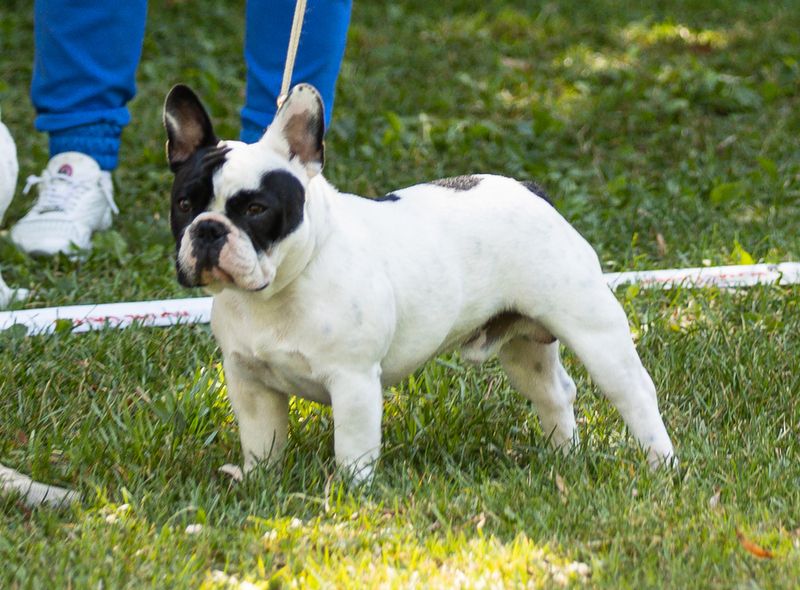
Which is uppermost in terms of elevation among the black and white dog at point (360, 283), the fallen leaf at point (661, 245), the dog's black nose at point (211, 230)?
the dog's black nose at point (211, 230)

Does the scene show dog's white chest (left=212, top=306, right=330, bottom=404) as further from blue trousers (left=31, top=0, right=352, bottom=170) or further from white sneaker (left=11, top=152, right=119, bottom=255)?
white sneaker (left=11, top=152, right=119, bottom=255)

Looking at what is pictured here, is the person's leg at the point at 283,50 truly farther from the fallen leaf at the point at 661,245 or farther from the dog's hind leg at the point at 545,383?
the fallen leaf at the point at 661,245

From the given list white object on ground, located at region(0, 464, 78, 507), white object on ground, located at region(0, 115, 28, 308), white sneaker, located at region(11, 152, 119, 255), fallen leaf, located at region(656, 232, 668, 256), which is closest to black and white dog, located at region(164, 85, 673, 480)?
white object on ground, located at region(0, 464, 78, 507)

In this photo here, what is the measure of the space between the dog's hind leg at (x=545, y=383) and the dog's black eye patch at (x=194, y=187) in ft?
3.20

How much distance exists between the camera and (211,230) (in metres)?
2.54

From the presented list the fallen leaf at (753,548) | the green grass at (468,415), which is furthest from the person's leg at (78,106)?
the fallen leaf at (753,548)

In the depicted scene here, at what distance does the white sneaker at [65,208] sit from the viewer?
4695 millimetres

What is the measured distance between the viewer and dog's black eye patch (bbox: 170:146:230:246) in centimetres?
257

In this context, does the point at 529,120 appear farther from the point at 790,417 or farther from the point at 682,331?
the point at 790,417

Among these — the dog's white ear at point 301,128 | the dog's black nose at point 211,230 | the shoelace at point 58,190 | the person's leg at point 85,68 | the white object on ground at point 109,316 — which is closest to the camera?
the dog's black nose at point 211,230

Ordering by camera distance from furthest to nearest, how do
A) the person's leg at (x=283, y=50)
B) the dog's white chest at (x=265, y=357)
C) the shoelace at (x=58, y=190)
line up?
the shoelace at (x=58, y=190) < the person's leg at (x=283, y=50) < the dog's white chest at (x=265, y=357)

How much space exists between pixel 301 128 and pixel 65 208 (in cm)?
235

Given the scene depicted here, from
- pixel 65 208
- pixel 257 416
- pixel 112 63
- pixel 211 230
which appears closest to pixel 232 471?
pixel 257 416

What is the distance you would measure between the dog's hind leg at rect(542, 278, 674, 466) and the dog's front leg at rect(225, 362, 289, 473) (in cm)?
65
